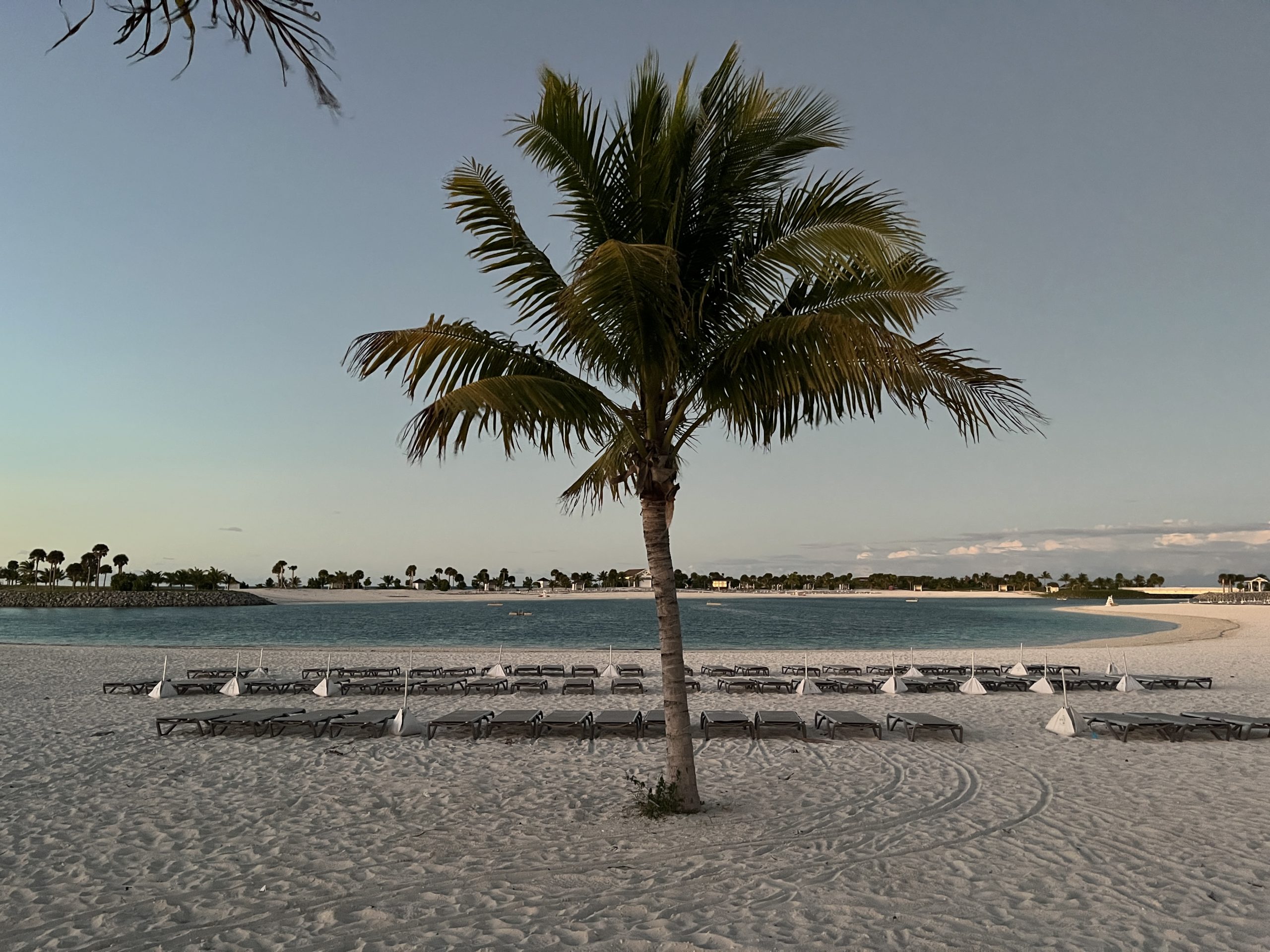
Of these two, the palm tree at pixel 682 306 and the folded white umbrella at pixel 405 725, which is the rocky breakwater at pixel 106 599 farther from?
the palm tree at pixel 682 306

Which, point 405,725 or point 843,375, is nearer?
point 843,375

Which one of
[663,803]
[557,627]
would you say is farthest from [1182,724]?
[557,627]

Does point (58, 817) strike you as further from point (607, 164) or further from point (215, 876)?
point (607, 164)

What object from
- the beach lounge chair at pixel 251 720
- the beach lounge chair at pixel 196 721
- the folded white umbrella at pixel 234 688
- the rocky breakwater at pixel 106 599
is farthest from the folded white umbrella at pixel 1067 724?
the rocky breakwater at pixel 106 599

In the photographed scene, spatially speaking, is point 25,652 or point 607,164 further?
point 25,652

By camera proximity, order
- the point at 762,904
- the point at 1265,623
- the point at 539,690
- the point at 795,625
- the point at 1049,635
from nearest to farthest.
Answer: the point at 762,904 < the point at 539,690 < the point at 1265,623 < the point at 1049,635 < the point at 795,625

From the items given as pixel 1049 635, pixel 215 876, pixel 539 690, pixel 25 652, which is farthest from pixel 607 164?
pixel 1049 635

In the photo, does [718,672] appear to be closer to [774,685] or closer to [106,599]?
[774,685]

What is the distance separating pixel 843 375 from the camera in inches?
224

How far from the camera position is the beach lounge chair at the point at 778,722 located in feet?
34.9

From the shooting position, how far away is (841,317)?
5301 mm

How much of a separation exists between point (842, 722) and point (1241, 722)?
6084mm

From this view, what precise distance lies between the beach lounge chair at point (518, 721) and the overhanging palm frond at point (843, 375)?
660 cm

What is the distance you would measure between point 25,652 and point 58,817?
26750 mm
